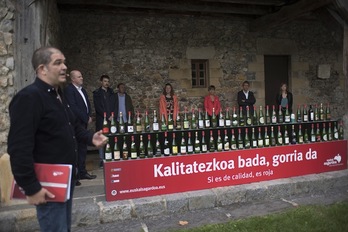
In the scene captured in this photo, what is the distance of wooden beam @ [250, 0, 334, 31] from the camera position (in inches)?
248

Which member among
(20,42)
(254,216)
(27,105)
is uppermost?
(20,42)

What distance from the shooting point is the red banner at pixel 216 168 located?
4.20 meters

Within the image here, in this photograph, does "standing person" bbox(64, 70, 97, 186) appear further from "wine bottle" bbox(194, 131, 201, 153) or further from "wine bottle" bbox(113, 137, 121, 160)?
"wine bottle" bbox(194, 131, 201, 153)

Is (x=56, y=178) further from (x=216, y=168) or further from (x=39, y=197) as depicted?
(x=216, y=168)

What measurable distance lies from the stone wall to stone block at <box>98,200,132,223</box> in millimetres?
4375

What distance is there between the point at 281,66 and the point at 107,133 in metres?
6.77

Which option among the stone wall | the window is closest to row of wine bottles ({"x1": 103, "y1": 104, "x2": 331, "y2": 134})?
the stone wall

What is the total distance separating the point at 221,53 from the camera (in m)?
8.88

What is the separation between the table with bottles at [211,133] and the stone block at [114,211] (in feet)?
1.89

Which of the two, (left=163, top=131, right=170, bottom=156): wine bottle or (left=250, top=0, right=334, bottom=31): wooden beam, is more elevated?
(left=250, top=0, right=334, bottom=31): wooden beam

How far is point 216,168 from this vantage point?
181 inches

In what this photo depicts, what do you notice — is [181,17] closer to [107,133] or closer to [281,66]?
[281,66]

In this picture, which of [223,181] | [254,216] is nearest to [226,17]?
[223,181]

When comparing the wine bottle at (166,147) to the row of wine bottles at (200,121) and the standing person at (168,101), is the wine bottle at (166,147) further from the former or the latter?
A: the standing person at (168,101)
